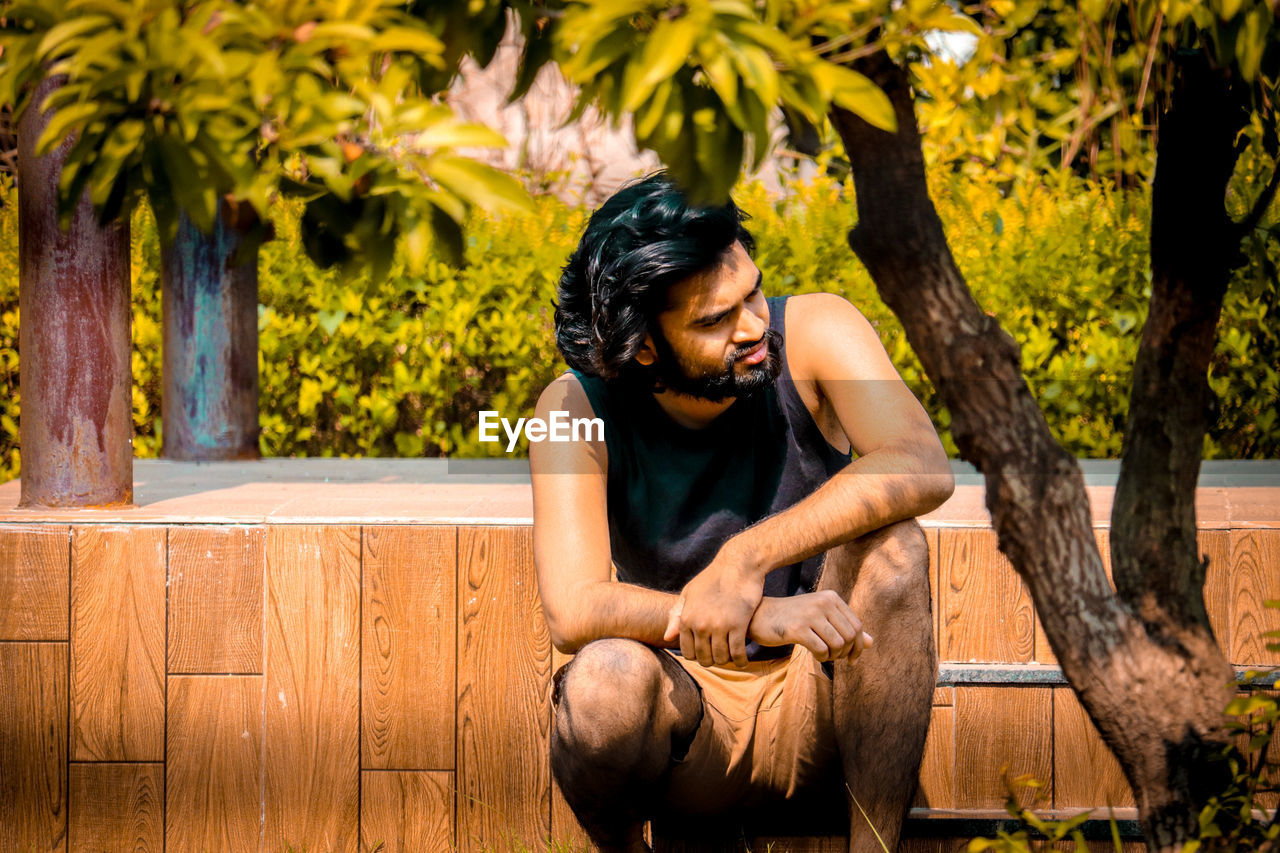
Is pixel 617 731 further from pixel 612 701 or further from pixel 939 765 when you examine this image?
pixel 939 765

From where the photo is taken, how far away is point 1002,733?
263 cm

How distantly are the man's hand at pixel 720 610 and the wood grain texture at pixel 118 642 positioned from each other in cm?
122

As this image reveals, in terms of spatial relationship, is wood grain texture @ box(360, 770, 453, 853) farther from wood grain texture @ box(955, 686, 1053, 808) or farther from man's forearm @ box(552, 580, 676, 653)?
wood grain texture @ box(955, 686, 1053, 808)

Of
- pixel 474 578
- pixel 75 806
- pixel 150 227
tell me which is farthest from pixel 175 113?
pixel 150 227

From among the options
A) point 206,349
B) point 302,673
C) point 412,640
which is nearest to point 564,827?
point 412,640

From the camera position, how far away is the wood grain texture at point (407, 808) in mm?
2711

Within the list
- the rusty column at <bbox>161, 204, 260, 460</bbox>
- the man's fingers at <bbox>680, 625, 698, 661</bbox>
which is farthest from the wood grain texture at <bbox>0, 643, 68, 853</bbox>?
the rusty column at <bbox>161, 204, 260, 460</bbox>

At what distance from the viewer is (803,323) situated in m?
2.40

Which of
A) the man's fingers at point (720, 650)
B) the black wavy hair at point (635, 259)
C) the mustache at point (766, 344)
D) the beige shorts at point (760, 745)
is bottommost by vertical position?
the beige shorts at point (760, 745)

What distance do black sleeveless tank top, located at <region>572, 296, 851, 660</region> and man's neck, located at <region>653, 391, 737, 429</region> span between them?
0.01m

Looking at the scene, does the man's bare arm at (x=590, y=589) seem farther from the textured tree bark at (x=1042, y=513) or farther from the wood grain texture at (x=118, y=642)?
the wood grain texture at (x=118, y=642)

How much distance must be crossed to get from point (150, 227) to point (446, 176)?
3936 mm

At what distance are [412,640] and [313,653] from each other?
0.67 feet

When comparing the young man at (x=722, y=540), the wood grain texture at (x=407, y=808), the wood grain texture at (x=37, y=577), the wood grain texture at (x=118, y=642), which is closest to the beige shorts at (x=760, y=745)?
the young man at (x=722, y=540)
